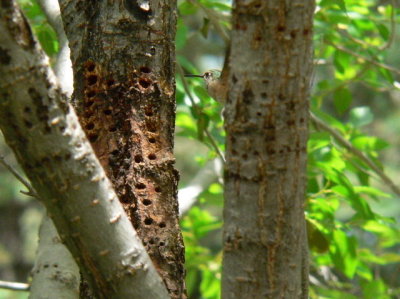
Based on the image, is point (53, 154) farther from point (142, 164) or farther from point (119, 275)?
point (142, 164)

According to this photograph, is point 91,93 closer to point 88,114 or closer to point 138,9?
point 88,114

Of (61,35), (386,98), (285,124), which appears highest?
(386,98)

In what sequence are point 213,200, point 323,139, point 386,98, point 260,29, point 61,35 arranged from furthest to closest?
1. point 386,98
2. point 213,200
3. point 61,35
4. point 323,139
5. point 260,29

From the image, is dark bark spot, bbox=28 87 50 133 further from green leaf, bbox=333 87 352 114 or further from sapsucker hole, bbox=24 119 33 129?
green leaf, bbox=333 87 352 114

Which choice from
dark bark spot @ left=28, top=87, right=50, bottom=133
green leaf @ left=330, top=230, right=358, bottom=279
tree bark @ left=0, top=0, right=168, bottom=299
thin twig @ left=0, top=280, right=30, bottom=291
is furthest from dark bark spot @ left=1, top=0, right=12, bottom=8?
green leaf @ left=330, top=230, right=358, bottom=279

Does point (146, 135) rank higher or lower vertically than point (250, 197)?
higher

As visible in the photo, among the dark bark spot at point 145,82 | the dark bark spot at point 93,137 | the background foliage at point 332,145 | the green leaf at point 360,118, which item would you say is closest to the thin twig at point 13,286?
the background foliage at point 332,145

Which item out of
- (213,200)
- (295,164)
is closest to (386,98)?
(213,200)

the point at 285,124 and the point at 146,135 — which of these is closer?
the point at 285,124

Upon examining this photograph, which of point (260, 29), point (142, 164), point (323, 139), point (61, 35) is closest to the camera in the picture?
point (260, 29)
